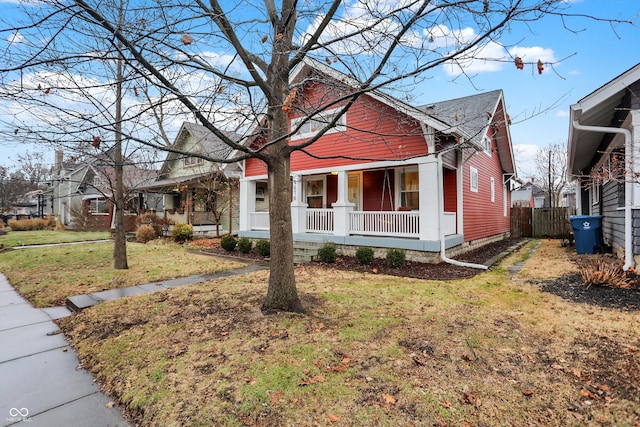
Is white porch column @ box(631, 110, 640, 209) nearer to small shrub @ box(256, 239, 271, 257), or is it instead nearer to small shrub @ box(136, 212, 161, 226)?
small shrub @ box(256, 239, 271, 257)

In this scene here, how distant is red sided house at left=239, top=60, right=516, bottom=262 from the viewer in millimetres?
8391

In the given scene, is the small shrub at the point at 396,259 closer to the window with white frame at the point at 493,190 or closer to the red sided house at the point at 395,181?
the red sided house at the point at 395,181

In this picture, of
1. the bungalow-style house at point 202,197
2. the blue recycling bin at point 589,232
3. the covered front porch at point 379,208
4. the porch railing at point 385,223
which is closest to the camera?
the covered front porch at point 379,208

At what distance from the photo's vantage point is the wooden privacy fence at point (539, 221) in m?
16.6

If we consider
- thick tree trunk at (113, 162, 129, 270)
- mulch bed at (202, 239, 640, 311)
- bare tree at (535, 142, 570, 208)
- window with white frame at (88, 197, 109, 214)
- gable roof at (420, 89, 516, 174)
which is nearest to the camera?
mulch bed at (202, 239, 640, 311)

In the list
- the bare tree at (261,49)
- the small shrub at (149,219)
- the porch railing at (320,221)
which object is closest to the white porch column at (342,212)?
the porch railing at (320,221)

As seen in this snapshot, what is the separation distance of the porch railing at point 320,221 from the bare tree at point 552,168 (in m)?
22.6

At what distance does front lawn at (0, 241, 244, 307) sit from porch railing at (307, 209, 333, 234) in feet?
10.3

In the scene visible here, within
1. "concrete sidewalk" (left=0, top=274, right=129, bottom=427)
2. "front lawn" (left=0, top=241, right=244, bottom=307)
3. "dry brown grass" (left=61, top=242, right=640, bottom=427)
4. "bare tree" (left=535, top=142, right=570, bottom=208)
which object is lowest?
"concrete sidewalk" (left=0, top=274, right=129, bottom=427)

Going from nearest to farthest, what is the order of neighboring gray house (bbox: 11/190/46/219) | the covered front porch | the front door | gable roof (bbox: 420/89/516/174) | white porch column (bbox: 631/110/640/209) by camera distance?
white porch column (bbox: 631/110/640/209) < the covered front porch < gable roof (bbox: 420/89/516/174) < the front door < neighboring gray house (bbox: 11/190/46/219)

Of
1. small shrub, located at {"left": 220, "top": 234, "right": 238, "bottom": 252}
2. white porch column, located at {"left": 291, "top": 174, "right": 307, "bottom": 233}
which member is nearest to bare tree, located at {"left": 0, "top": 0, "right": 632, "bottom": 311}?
white porch column, located at {"left": 291, "top": 174, "right": 307, "bottom": 233}

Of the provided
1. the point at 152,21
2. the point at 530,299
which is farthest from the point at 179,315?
the point at 530,299

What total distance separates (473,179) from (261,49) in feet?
32.7

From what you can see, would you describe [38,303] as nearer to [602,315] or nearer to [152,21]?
[152,21]
